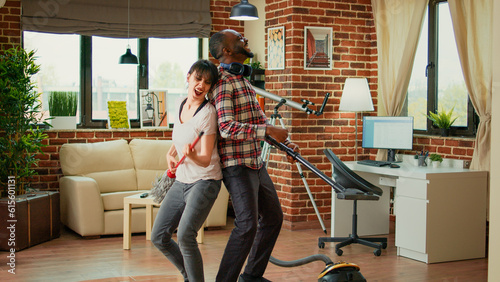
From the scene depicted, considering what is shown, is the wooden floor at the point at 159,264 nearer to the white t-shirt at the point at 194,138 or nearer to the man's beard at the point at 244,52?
the white t-shirt at the point at 194,138

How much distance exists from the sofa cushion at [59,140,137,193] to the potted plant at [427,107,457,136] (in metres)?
3.19

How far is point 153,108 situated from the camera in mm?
7156

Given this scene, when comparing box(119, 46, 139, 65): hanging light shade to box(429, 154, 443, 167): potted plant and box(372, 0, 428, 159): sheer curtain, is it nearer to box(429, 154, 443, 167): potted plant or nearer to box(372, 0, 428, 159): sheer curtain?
box(372, 0, 428, 159): sheer curtain

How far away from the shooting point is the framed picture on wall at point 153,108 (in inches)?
280

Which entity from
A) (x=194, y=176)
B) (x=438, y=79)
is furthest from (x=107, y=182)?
(x=438, y=79)

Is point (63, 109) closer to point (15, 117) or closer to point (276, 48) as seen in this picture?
point (15, 117)

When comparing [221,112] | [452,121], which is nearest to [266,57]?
[452,121]

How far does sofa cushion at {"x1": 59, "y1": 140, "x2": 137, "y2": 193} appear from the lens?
6.23 metres

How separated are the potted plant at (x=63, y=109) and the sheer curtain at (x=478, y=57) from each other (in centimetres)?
404

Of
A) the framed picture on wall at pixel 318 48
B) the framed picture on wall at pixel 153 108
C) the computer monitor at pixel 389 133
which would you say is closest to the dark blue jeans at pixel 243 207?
the computer monitor at pixel 389 133

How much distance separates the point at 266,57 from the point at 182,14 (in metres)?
1.18

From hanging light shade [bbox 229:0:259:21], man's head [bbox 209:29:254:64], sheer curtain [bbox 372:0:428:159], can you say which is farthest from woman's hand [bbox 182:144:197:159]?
sheer curtain [bbox 372:0:428:159]

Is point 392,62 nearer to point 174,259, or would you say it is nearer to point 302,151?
point 302,151

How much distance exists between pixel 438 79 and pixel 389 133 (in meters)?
0.84
